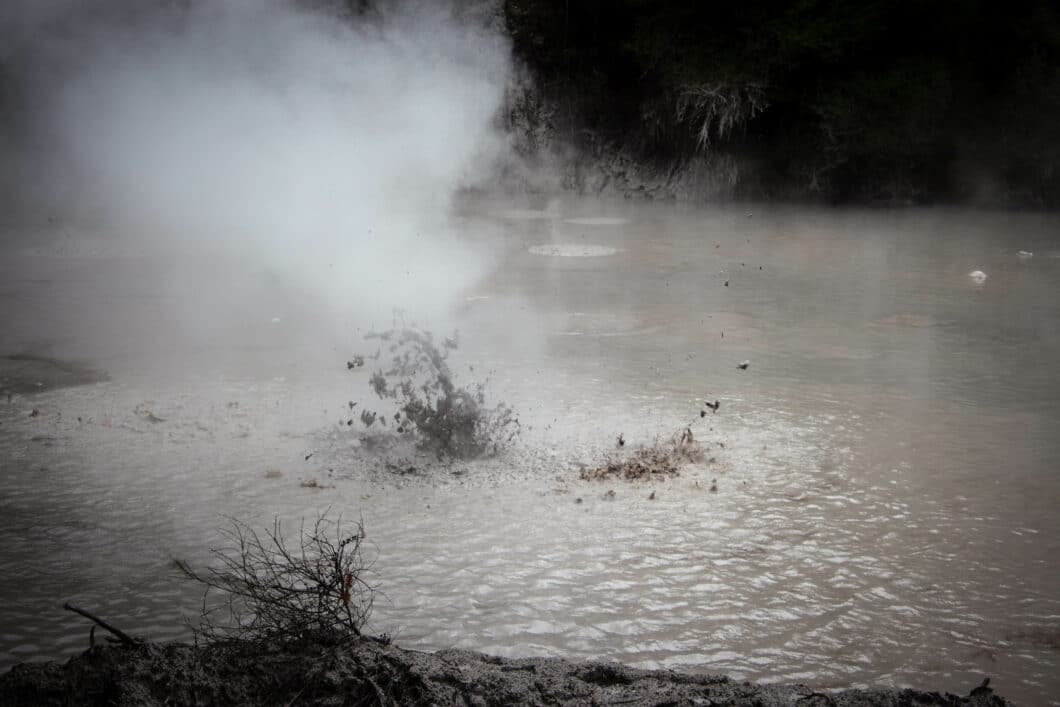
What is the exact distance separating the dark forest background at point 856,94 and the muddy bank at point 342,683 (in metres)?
13.0

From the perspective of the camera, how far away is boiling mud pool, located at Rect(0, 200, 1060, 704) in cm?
333

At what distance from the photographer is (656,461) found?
4789 millimetres

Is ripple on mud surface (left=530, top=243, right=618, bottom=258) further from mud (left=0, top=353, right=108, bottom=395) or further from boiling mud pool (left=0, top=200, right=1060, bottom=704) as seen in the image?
mud (left=0, top=353, right=108, bottom=395)

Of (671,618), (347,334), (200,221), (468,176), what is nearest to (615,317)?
(347,334)

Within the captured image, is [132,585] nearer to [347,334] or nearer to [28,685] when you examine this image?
[28,685]

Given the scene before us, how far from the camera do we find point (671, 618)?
3383mm

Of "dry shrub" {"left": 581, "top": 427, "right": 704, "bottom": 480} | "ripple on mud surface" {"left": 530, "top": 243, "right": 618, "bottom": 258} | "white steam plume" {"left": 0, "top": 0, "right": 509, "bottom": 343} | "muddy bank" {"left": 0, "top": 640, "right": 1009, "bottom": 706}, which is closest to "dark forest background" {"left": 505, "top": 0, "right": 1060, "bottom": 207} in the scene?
"ripple on mud surface" {"left": 530, "top": 243, "right": 618, "bottom": 258}

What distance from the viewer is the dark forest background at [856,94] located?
14391mm

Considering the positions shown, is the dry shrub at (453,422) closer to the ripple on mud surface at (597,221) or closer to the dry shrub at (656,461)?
the dry shrub at (656,461)

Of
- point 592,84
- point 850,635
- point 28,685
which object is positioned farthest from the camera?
point 592,84

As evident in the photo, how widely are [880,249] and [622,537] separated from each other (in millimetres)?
8590

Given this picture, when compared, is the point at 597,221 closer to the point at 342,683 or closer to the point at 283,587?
the point at 283,587

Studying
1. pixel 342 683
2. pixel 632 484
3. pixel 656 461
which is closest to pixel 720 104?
pixel 656 461

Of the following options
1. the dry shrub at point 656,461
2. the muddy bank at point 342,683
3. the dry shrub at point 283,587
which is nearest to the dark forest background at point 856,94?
the dry shrub at point 656,461
